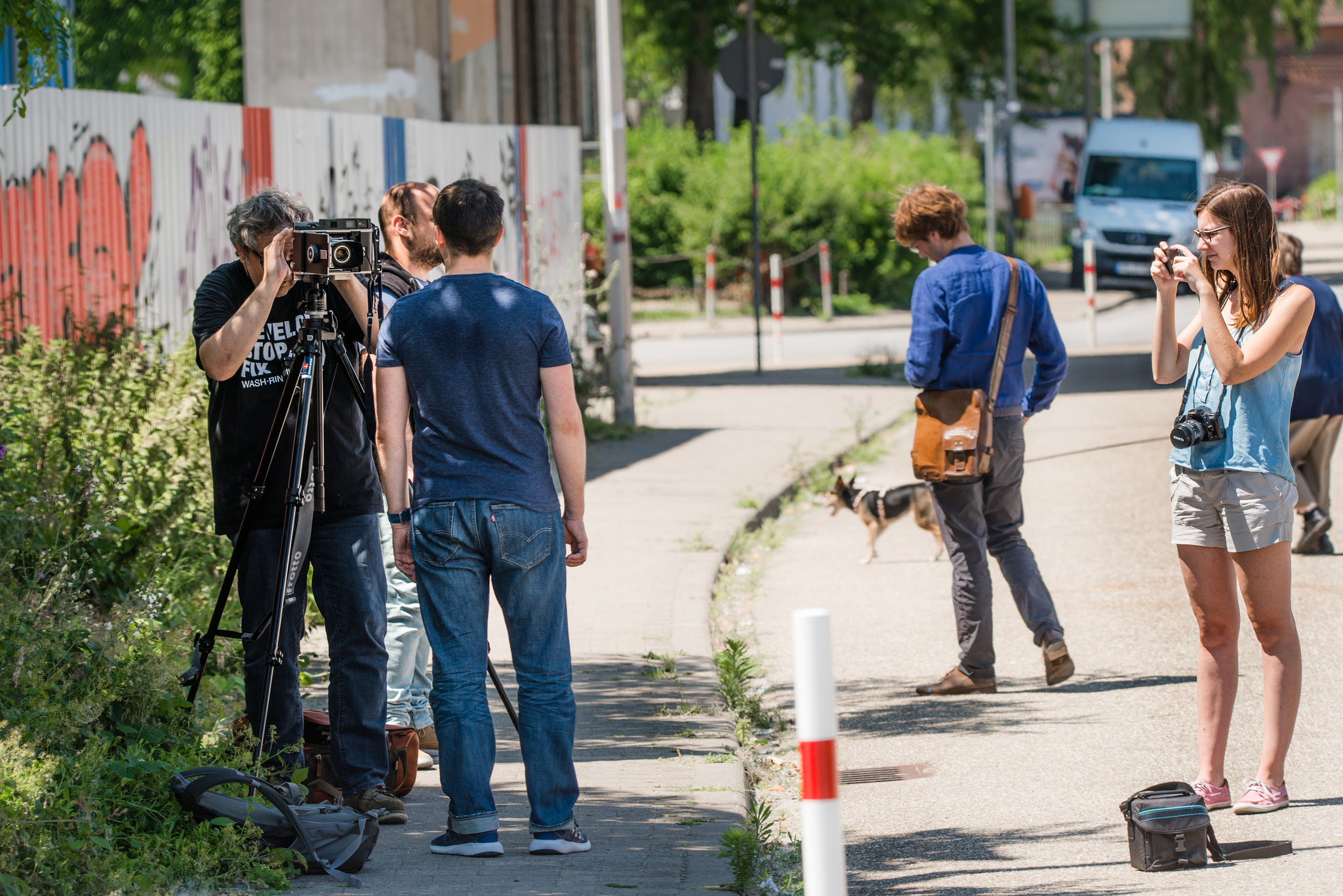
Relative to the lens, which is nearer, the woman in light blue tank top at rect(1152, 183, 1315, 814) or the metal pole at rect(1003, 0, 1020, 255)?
the woman in light blue tank top at rect(1152, 183, 1315, 814)

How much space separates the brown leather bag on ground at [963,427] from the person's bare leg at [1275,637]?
1.63 m

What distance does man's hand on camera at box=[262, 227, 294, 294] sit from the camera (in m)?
4.46

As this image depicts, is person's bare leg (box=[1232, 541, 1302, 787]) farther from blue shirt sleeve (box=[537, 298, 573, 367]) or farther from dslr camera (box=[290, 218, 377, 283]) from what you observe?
dslr camera (box=[290, 218, 377, 283])

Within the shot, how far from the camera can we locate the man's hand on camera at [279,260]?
175 inches

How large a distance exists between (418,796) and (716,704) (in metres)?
1.43

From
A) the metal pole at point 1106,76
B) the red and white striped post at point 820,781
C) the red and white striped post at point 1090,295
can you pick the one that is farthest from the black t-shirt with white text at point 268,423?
the metal pole at point 1106,76

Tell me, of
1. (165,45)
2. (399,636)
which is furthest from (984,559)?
(165,45)

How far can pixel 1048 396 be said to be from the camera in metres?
6.71

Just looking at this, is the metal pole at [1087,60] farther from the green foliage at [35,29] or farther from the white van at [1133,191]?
the green foliage at [35,29]

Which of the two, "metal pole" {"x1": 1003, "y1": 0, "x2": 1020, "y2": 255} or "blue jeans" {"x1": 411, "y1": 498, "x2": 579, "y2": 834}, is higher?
"metal pole" {"x1": 1003, "y1": 0, "x2": 1020, "y2": 255}

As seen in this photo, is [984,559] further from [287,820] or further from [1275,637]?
[287,820]

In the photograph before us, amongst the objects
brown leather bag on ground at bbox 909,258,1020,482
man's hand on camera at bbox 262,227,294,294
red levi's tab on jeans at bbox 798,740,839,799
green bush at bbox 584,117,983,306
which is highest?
green bush at bbox 584,117,983,306

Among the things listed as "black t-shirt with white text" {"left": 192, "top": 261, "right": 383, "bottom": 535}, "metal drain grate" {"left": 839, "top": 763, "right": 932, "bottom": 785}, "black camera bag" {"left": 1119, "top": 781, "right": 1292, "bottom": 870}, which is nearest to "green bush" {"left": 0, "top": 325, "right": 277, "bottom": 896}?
"black t-shirt with white text" {"left": 192, "top": 261, "right": 383, "bottom": 535}

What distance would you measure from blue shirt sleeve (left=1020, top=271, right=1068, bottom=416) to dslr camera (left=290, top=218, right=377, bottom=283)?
301cm
